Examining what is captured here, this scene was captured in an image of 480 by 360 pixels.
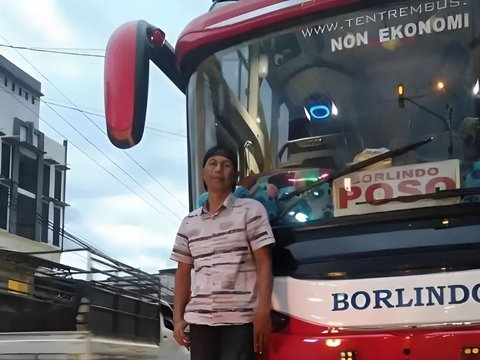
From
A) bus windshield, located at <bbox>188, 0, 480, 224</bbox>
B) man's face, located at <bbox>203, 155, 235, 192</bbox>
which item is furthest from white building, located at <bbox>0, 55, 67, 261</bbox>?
man's face, located at <bbox>203, 155, 235, 192</bbox>

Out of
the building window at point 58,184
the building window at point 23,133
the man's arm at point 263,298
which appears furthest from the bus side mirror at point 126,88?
the building window at point 58,184

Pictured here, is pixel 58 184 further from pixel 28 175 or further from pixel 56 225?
pixel 28 175

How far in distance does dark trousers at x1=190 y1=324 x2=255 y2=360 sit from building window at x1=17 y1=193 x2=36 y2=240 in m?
19.9

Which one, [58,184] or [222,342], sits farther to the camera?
[58,184]

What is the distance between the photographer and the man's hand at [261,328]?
312 centimetres

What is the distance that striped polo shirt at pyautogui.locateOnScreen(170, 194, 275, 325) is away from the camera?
324 cm

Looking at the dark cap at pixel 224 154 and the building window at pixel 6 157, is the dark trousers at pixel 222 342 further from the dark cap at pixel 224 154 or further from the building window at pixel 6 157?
the building window at pixel 6 157

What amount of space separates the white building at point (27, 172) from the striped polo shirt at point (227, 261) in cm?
Result: 1717

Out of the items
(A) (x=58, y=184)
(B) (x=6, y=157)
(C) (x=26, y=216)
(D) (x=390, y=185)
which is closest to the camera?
(D) (x=390, y=185)

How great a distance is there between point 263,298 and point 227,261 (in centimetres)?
25

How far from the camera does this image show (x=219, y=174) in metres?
3.42

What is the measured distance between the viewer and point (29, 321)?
799cm

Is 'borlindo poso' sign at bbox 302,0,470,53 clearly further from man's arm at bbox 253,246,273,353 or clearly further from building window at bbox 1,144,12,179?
building window at bbox 1,144,12,179

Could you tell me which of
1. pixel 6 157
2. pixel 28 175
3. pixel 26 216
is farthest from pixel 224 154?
pixel 28 175
